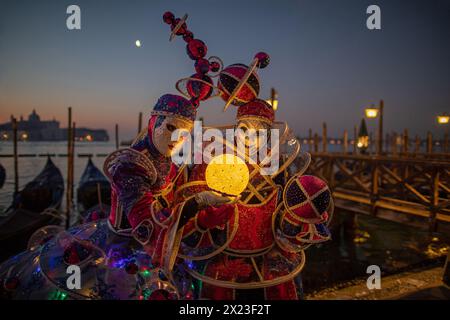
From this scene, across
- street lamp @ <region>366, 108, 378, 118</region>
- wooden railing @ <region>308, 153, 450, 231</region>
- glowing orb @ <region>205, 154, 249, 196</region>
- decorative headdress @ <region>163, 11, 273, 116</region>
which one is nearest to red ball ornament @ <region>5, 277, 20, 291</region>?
glowing orb @ <region>205, 154, 249, 196</region>

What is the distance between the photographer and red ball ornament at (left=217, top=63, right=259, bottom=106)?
208 cm

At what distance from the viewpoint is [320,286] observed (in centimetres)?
681

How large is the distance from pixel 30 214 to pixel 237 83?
11492mm

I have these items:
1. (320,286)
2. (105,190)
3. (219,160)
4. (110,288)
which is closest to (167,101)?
(219,160)

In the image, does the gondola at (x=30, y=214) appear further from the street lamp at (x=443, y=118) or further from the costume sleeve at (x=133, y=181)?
the street lamp at (x=443, y=118)

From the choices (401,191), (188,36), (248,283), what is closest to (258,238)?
(248,283)

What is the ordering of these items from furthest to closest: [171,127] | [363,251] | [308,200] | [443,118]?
1. [443,118]
2. [363,251]
3. [171,127]
4. [308,200]

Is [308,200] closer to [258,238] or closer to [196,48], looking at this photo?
[258,238]

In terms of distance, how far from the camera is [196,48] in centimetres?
223

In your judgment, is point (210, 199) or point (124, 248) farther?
point (124, 248)

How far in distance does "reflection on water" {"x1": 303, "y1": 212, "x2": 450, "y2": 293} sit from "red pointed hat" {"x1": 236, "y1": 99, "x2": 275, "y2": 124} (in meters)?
5.63

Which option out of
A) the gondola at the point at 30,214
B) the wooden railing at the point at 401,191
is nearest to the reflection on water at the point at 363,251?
the wooden railing at the point at 401,191

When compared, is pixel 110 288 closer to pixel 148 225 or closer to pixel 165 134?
pixel 148 225
